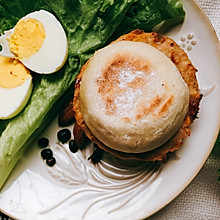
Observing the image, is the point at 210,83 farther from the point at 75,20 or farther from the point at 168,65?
the point at 75,20

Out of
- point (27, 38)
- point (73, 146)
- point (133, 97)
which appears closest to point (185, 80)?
point (133, 97)

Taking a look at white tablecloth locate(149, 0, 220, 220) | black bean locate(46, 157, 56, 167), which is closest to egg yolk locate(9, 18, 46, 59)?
black bean locate(46, 157, 56, 167)

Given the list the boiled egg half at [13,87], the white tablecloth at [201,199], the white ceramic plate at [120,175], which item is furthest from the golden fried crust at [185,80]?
the white tablecloth at [201,199]

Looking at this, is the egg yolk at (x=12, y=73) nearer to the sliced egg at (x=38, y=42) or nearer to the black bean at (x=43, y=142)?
the sliced egg at (x=38, y=42)

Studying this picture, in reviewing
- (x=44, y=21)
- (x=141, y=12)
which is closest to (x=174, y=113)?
(x=141, y=12)

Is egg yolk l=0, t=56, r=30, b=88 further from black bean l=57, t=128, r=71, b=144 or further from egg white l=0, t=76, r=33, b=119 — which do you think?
black bean l=57, t=128, r=71, b=144

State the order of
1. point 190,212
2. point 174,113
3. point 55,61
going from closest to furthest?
1. point 174,113
2. point 55,61
3. point 190,212
